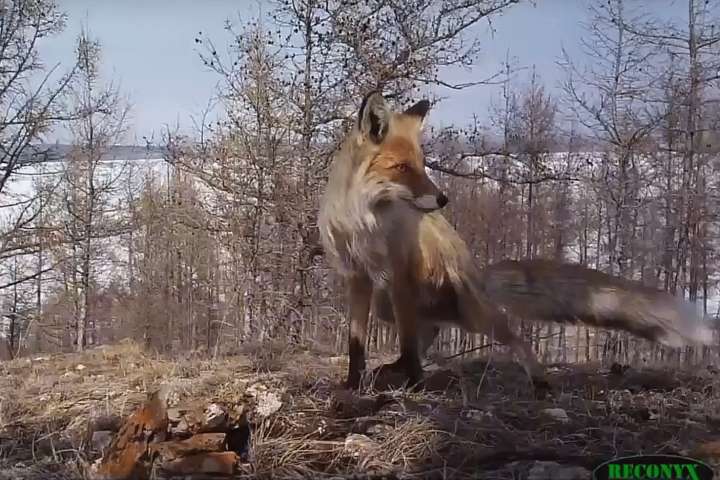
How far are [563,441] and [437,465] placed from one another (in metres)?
0.61

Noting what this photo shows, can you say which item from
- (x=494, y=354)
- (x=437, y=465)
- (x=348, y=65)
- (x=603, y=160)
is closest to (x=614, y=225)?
(x=603, y=160)

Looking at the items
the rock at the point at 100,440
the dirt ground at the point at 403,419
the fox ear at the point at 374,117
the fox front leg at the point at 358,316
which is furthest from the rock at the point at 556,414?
the rock at the point at 100,440

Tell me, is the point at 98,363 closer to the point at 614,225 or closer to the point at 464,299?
the point at 464,299

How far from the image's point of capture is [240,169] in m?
8.38

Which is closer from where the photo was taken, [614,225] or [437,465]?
[437,465]

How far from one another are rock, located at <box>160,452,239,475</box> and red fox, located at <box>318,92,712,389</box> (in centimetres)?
139

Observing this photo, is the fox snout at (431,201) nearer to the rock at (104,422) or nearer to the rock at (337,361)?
the rock at (337,361)

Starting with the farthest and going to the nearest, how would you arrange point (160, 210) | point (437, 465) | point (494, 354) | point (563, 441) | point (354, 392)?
point (160, 210) < point (494, 354) < point (354, 392) < point (563, 441) < point (437, 465)

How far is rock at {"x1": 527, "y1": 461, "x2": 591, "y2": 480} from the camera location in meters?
1.93

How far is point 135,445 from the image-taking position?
2.05 meters

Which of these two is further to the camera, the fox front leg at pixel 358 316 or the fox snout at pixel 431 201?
the fox front leg at pixel 358 316

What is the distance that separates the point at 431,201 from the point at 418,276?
1.75 ft

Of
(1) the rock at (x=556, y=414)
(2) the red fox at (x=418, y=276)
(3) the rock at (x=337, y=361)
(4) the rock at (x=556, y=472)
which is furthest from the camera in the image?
(3) the rock at (x=337, y=361)

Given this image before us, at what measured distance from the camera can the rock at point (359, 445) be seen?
2.25 metres
